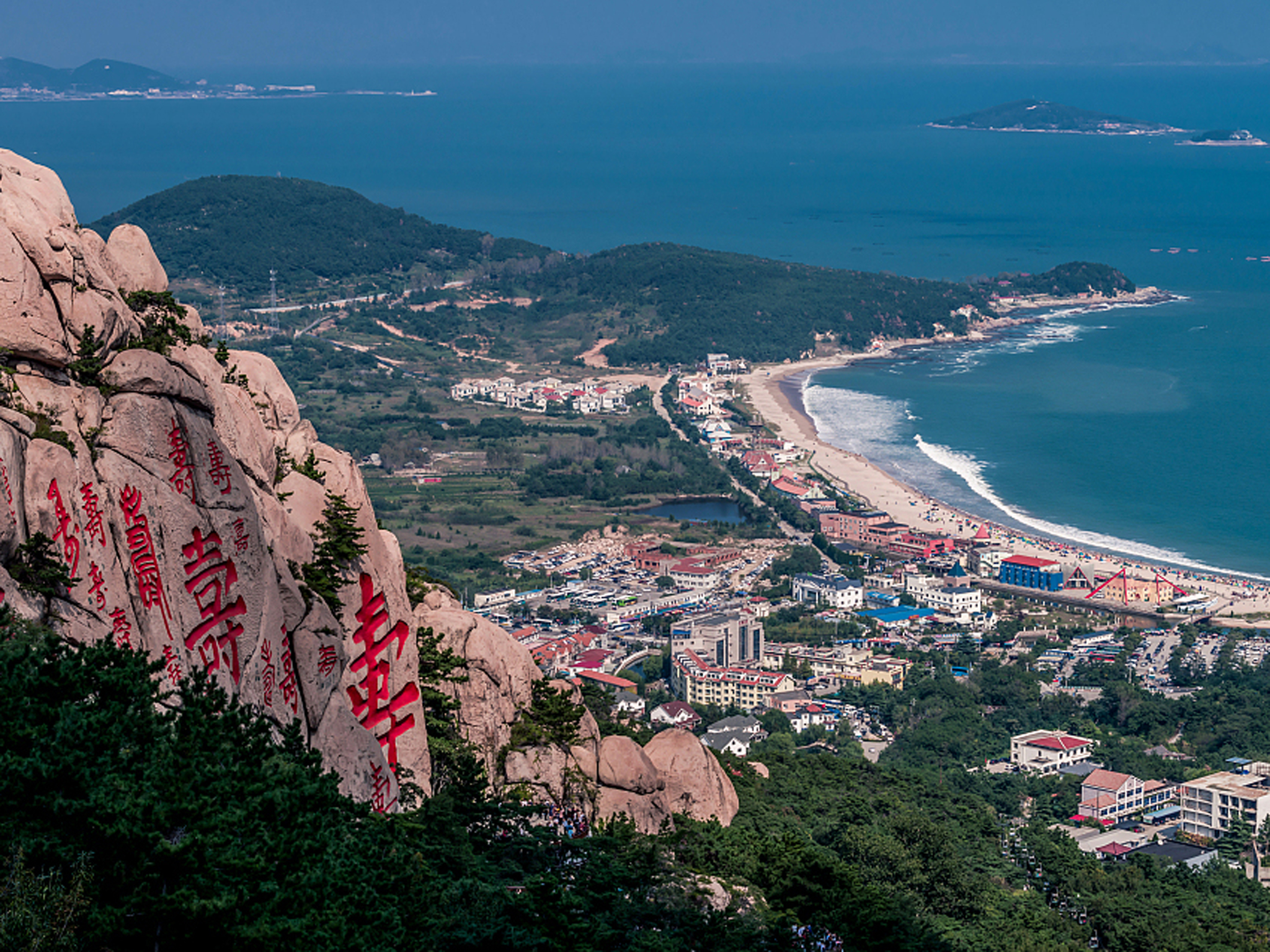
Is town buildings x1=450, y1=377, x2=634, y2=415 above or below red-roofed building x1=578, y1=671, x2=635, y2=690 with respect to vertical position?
below

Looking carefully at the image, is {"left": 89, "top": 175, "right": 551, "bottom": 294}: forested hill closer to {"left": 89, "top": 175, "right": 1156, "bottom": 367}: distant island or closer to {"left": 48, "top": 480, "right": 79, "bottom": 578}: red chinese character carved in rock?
{"left": 89, "top": 175, "right": 1156, "bottom": 367}: distant island

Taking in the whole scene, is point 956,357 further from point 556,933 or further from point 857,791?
point 556,933

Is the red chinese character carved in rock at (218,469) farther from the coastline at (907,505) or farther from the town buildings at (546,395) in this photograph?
the town buildings at (546,395)

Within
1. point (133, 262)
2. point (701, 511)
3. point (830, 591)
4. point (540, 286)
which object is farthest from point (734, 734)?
point (540, 286)

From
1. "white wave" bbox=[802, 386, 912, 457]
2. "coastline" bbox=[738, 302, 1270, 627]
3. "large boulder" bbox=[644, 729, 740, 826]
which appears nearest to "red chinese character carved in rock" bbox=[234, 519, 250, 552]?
"large boulder" bbox=[644, 729, 740, 826]

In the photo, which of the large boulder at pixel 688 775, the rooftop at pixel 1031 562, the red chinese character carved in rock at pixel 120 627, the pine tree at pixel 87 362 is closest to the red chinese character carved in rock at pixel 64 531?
the red chinese character carved in rock at pixel 120 627

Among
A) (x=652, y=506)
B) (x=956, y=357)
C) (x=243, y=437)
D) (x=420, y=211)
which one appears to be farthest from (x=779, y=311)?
(x=243, y=437)
